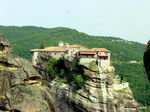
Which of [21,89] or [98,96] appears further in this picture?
Result: [98,96]

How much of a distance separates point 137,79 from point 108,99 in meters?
96.7

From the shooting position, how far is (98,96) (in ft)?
296

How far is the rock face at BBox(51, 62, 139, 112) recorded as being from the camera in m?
90.3

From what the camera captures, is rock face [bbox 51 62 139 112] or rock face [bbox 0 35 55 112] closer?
rock face [bbox 0 35 55 112]

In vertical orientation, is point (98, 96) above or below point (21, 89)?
below

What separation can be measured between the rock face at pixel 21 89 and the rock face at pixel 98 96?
216ft

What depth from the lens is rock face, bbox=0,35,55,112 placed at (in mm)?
21797

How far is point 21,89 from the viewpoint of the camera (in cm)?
2223

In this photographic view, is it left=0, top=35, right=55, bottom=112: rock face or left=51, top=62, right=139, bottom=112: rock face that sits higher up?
left=0, top=35, right=55, bottom=112: rock face

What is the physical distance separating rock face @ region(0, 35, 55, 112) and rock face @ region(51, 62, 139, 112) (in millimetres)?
65976

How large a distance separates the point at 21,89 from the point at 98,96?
6855 centimetres

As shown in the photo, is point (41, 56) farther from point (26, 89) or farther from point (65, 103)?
point (26, 89)

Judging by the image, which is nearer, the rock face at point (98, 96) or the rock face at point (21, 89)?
the rock face at point (21, 89)

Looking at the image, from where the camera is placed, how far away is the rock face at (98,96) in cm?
9031
